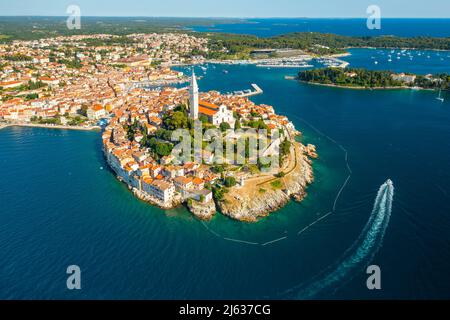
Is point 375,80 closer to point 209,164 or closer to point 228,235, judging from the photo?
point 209,164

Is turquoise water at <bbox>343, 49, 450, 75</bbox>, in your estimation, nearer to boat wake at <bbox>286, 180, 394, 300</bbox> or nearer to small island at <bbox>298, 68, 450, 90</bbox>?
small island at <bbox>298, 68, 450, 90</bbox>

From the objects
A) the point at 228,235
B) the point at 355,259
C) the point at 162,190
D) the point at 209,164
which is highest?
the point at 209,164

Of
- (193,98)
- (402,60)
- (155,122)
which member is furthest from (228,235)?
(402,60)

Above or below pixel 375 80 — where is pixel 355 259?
below

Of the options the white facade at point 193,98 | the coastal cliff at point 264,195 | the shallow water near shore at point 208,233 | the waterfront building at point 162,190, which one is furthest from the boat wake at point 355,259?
the white facade at point 193,98

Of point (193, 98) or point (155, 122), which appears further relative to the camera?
point (155, 122)

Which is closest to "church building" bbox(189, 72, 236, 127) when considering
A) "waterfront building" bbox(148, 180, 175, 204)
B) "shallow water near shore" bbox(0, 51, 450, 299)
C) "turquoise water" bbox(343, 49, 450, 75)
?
"shallow water near shore" bbox(0, 51, 450, 299)
